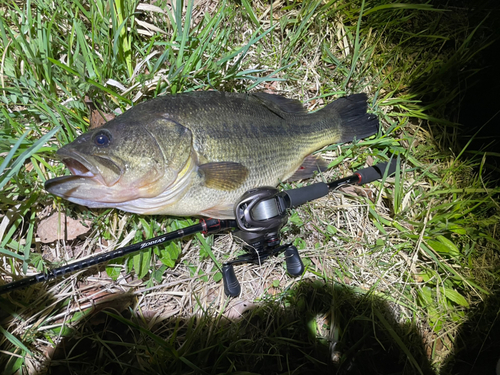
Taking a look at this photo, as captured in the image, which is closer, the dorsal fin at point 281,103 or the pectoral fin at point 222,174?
the pectoral fin at point 222,174

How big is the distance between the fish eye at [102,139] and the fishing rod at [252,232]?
30.5 inches

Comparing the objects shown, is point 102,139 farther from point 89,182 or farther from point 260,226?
point 260,226

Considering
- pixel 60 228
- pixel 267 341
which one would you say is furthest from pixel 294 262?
pixel 60 228

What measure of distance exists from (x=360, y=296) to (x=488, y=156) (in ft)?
6.60

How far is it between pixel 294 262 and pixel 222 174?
1.03 metres

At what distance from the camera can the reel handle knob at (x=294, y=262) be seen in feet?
8.38

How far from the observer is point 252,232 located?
225 centimetres

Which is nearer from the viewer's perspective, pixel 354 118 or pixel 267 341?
pixel 267 341

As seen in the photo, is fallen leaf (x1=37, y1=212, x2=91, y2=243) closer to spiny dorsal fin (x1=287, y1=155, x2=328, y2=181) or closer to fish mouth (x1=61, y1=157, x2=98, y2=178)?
fish mouth (x1=61, y1=157, x2=98, y2=178)

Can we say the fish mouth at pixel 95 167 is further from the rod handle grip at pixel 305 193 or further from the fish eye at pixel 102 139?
the rod handle grip at pixel 305 193

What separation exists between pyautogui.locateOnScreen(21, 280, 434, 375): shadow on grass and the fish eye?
4.30 feet

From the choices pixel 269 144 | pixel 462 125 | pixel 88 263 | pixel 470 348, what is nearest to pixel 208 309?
pixel 88 263

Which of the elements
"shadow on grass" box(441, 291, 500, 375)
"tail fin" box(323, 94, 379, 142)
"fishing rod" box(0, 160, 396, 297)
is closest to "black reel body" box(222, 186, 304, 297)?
"fishing rod" box(0, 160, 396, 297)

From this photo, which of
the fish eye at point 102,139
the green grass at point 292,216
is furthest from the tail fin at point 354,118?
the fish eye at point 102,139
